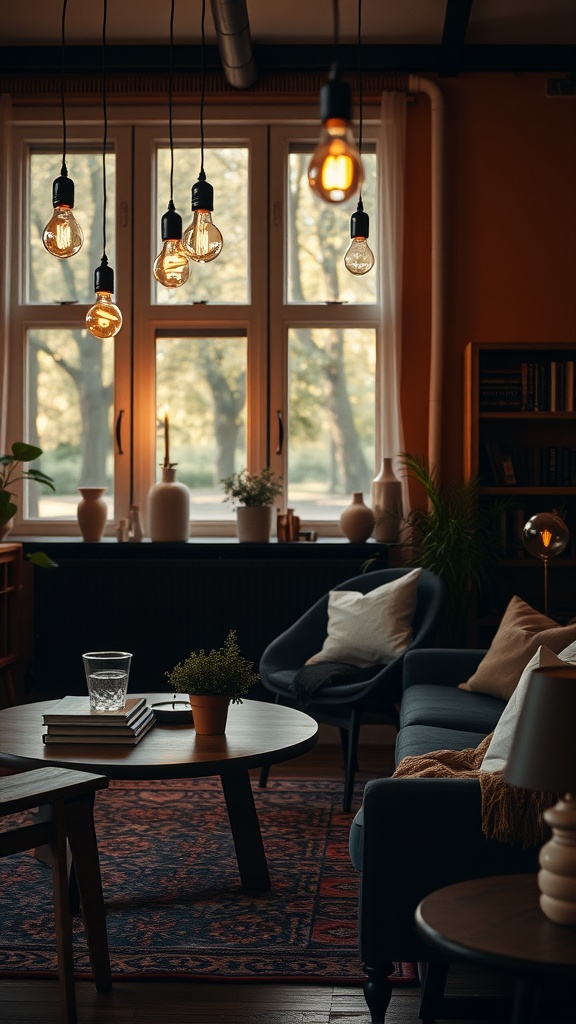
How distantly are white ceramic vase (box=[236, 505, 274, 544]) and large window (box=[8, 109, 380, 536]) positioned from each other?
0.36 metres

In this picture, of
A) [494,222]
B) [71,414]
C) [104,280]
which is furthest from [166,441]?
[494,222]

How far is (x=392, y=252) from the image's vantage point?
18.1 ft

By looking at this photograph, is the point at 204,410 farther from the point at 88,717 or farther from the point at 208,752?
the point at 208,752

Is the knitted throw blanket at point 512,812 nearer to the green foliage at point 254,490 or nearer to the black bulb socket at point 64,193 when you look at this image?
the black bulb socket at point 64,193

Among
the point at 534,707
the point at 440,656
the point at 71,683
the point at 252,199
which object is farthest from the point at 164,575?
the point at 534,707

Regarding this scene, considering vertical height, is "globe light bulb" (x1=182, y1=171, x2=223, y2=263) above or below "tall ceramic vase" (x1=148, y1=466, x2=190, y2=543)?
above

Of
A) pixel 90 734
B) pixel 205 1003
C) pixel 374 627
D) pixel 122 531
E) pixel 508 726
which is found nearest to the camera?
pixel 205 1003

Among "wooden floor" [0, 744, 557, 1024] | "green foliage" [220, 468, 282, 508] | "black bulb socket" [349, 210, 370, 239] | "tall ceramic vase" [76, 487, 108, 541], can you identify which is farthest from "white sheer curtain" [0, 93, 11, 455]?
"wooden floor" [0, 744, 557, 1024]

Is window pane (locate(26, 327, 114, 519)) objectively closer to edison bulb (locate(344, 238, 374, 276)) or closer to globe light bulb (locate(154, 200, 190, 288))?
globe light bulb (locate(154, 200, 190, 288))

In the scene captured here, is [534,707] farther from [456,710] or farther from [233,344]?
[233,344]

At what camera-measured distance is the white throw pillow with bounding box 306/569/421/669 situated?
174 inches

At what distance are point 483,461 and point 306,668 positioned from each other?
1.62 m

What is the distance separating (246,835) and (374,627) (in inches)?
52.8

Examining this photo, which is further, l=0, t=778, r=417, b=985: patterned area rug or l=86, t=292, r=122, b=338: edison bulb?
l=86, t=292, r=122, b=338: edison bulb
